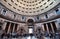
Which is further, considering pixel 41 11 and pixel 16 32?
pixel 41 11

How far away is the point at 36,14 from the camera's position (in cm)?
2667

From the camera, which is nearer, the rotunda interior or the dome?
the rotunda interior

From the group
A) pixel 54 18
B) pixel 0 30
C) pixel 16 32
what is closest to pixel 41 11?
pixel 54 18

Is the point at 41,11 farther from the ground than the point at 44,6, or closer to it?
closer to it

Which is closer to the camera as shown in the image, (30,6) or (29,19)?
(29,19)

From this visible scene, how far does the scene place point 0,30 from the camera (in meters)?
18.9

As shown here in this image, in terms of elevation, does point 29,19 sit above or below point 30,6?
below

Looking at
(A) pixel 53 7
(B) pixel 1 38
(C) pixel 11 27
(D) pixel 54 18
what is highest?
(A) pixel 53 7

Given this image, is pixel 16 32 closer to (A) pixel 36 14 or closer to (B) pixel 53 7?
(A) pixel 36 14

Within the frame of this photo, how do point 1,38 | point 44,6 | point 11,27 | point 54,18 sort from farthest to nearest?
1. point 44,6
2. point 11,27
3. point 54,18
4. point 1,38

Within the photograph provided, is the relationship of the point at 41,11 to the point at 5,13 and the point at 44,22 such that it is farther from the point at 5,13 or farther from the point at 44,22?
the point at 5,13

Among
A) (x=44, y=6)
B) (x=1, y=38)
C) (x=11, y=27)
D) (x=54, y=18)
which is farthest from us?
(x=44, y=6)

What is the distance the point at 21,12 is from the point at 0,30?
10.5 m

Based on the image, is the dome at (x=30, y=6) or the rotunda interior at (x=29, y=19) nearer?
the rotunda interior at (x=29, y=19)
